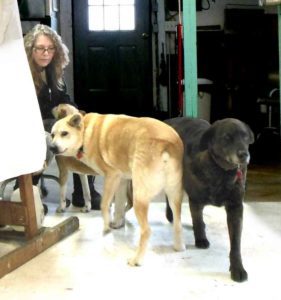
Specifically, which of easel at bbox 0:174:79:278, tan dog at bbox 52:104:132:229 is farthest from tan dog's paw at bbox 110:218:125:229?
easel at bbox 0:174:79:278

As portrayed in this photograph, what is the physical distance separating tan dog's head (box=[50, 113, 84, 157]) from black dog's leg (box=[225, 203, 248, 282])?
2.53 ft

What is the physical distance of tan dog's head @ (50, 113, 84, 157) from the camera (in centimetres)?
235

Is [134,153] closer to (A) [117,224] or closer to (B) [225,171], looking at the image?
(B) [225,171]

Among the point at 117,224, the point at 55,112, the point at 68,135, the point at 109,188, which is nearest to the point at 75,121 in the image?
the point at 68,135

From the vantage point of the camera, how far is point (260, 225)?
260 centimetres

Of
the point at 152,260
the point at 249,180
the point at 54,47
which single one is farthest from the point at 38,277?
the point at 249,180

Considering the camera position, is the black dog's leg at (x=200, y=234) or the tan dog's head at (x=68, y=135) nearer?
the black dog's leg at (x=200, y=234)

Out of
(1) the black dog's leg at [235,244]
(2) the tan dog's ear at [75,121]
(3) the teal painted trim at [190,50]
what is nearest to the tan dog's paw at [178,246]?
(1) the black dog's leg at [235,244]

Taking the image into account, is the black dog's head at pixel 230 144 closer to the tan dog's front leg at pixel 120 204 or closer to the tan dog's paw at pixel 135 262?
the tan dog's paw at pixel 135 262

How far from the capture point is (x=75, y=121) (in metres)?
2.34

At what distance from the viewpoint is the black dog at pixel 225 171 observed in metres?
1.89

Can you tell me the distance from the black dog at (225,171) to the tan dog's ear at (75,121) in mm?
542

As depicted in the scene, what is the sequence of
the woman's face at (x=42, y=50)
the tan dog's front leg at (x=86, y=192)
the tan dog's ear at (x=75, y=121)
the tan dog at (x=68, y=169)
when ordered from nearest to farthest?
the tan dog's ear at (x=75, y=121)
the tan dog at (x=68, y=169)
the woman's face at (x=42, y=50)
the tan dog's front leg at (x=86, y=192)

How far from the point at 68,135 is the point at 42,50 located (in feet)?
2.25
